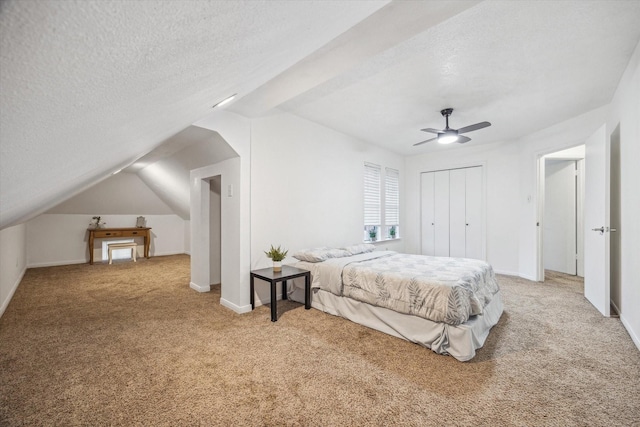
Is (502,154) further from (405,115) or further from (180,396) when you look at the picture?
(180,396)

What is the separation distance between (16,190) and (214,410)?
154 centimetres

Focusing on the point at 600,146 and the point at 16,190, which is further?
the point at 600,146

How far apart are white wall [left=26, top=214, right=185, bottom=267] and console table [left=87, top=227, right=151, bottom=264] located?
32cm

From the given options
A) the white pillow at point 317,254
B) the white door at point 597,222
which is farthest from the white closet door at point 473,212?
the white pillow at point 317,254

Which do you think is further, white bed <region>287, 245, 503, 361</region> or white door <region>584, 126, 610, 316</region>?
white door <region>584, 126, 610, 316</region>

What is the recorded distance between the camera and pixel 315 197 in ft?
14.4

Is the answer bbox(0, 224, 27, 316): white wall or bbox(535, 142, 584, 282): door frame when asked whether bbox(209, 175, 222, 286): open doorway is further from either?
bbox(535, 142, 584, 282): door frame

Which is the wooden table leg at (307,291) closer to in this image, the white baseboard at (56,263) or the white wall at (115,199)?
the white wall at (115,199)

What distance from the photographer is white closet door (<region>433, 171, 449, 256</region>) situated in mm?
6102

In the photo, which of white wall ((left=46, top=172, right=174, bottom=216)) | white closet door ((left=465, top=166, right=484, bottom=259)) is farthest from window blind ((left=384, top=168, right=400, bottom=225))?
white wall ((left=46, top=172, right=174, bottom=216))

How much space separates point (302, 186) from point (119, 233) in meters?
5.39

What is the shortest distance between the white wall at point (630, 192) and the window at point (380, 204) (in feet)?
11.1

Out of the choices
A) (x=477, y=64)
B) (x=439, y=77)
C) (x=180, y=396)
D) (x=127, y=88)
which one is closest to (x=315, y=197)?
(x=439, y=77)

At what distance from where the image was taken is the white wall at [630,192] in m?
2.47
